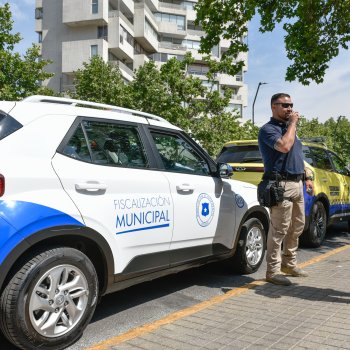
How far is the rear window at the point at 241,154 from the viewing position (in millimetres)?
7281

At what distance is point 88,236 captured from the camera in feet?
10.6

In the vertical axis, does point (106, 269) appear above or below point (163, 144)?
below

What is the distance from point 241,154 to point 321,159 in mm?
1519

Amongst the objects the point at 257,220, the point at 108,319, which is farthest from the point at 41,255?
the point at 257,220

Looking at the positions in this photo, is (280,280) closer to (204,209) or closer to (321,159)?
(204,209)

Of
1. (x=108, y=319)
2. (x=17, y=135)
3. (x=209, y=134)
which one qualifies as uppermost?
(x=209, y=134)

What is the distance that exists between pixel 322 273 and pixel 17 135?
4060mm

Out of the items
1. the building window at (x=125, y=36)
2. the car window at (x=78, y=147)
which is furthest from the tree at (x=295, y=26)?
the building window at (x=125, y=36)

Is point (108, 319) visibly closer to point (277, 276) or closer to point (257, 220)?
point (277, 276)

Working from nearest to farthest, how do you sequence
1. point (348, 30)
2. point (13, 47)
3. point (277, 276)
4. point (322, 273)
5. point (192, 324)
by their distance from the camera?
point (192, 324) → point (277, 276) → point (322, 273) → point (348, 30) → point (13, 47)

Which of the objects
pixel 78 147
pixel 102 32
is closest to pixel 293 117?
pixel 78 147

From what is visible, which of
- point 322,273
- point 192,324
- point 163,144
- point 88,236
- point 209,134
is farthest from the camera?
point 209,134

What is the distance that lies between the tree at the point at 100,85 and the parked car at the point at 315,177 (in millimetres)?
18606

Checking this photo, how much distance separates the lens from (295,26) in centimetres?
1126
